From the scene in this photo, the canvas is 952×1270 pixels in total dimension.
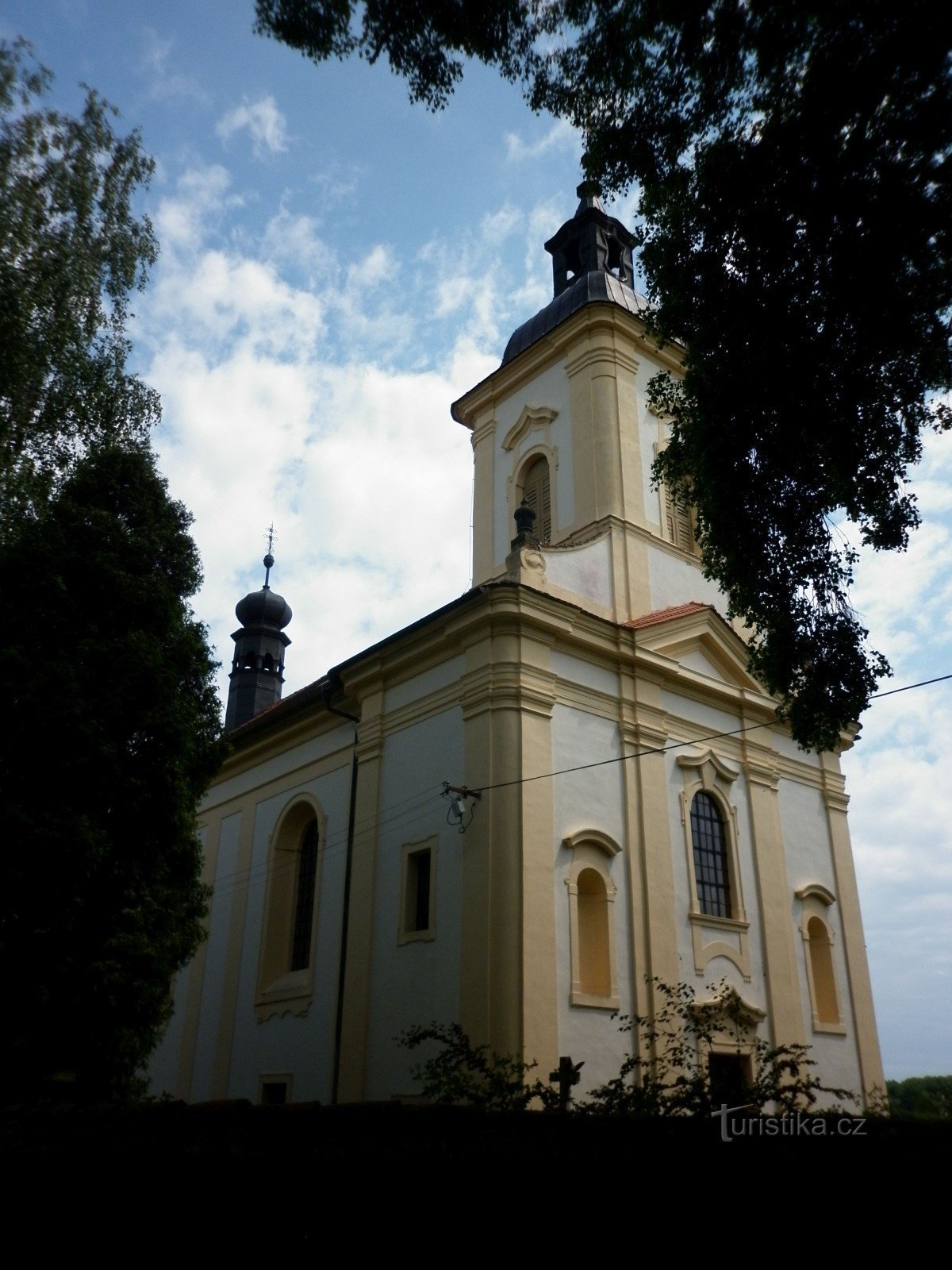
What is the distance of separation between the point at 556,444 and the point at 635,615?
15.7 ft

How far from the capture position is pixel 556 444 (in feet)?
68.6

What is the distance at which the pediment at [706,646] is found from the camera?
57.9 feet

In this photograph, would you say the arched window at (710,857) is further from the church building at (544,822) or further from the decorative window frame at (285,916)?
the decorative window frame at (285,916)

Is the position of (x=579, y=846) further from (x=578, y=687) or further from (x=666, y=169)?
(x=666, y=169)

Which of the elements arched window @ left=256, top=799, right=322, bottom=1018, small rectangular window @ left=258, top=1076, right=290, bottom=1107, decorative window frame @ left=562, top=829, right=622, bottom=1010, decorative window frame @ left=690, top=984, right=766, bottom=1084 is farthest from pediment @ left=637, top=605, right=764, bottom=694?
small rectangular window @ left=258, top=1076, right=290, bottom=1107

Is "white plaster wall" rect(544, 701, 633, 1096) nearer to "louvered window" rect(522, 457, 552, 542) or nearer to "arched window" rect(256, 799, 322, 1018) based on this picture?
"arched window" rect(256, 799, 322, 1018)

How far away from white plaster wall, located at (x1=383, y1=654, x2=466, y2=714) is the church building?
0.14 ft

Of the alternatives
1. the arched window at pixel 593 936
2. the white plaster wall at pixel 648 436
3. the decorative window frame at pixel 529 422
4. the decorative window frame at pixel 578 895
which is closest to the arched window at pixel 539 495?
the decorative window frame at pixel 529 422

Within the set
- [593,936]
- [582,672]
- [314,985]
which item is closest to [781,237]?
[582,672]

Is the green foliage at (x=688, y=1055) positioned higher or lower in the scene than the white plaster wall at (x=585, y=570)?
lower

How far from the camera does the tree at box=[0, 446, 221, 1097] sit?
11375 millimetres

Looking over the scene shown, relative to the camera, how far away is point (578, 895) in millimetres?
14844

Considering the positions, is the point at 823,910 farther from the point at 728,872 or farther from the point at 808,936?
the point at 728,872

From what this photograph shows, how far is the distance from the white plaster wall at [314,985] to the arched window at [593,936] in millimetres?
4111
